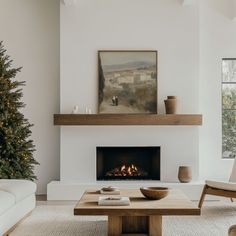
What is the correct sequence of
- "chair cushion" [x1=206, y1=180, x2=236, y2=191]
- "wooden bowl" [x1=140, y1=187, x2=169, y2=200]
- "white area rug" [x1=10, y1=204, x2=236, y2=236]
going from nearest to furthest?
"wooden bowl" [x1=140, y1=187, x2=169, y2=200] < "white area rug" [x1=10, y1=204, x2=236, y2=236] < "chair cushion" [x1=206, y1=180, x2=236, y2=191]

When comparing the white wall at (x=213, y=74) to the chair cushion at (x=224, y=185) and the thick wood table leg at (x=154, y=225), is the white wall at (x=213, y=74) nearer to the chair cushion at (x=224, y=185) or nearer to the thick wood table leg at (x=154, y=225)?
the chair cushion at (x=224, y=185)

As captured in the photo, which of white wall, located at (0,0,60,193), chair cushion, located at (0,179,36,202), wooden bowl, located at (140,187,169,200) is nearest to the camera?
wooden bowl, located at (140,187,169,200)

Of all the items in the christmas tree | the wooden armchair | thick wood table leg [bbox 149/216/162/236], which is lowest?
thick wood table leg [bbox 149/216/162/236]

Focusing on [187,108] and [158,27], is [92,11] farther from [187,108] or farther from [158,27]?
[187,108]

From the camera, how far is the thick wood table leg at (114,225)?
4480mm

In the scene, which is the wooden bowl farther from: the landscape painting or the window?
the window

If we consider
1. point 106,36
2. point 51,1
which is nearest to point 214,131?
point 106,36

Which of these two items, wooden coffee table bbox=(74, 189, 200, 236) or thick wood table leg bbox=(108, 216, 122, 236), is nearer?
wooden coffee table bbox=(74, 189, 200, 236)

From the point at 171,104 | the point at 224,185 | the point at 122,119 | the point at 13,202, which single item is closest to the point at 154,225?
the point at 13,202

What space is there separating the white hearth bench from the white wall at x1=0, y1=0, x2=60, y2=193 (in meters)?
2.34

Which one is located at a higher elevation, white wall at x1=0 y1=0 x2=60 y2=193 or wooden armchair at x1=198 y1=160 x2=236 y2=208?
white wall at x1=0 y1=0 x2=60 y2=193

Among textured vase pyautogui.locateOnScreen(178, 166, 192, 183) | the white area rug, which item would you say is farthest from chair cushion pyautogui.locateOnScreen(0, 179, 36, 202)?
textured vase pyautogui.locateOnScreen(178, 166, 192, 183)

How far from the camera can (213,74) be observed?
7.76 meters

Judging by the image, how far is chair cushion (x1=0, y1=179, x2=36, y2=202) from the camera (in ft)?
15.5
